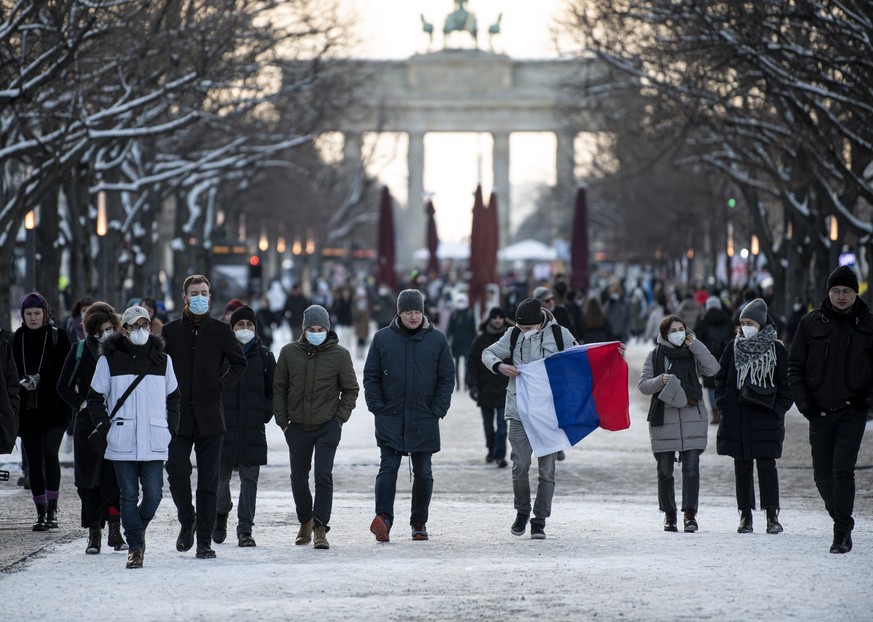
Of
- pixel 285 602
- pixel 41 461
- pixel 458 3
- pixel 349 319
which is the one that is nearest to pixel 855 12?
pixel 41 461

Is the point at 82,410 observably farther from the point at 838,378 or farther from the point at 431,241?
the point at 431,241

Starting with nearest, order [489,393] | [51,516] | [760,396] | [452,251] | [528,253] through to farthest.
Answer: [760,396] < [51,516] < [489,393] < [528,253] < [452,251]

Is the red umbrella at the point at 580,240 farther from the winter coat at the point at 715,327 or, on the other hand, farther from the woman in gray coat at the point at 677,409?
the woman in gray coat at the point at 677,409

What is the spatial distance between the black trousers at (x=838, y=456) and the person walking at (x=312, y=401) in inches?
107

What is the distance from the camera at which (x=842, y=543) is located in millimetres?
10711

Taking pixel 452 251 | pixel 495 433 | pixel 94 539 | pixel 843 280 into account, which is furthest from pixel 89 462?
pixel 452 251

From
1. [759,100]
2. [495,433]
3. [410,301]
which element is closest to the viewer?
[410,301]

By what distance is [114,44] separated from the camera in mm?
26625

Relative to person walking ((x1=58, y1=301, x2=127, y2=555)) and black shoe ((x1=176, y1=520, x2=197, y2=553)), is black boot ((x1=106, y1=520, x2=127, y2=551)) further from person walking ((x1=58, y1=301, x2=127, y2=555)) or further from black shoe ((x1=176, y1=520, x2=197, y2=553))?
black shoe ((x1=176, y1=520, x2=197, y2=553))

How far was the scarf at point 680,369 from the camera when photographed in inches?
486

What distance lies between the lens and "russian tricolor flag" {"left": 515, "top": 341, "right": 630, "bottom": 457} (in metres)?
12.2

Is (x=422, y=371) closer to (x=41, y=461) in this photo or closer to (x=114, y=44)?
(x=41, y=461)

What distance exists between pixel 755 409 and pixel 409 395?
2175mm

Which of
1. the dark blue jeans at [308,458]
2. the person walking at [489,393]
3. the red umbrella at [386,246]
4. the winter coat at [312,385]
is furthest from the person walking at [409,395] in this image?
the red umbrella at [386,246]
